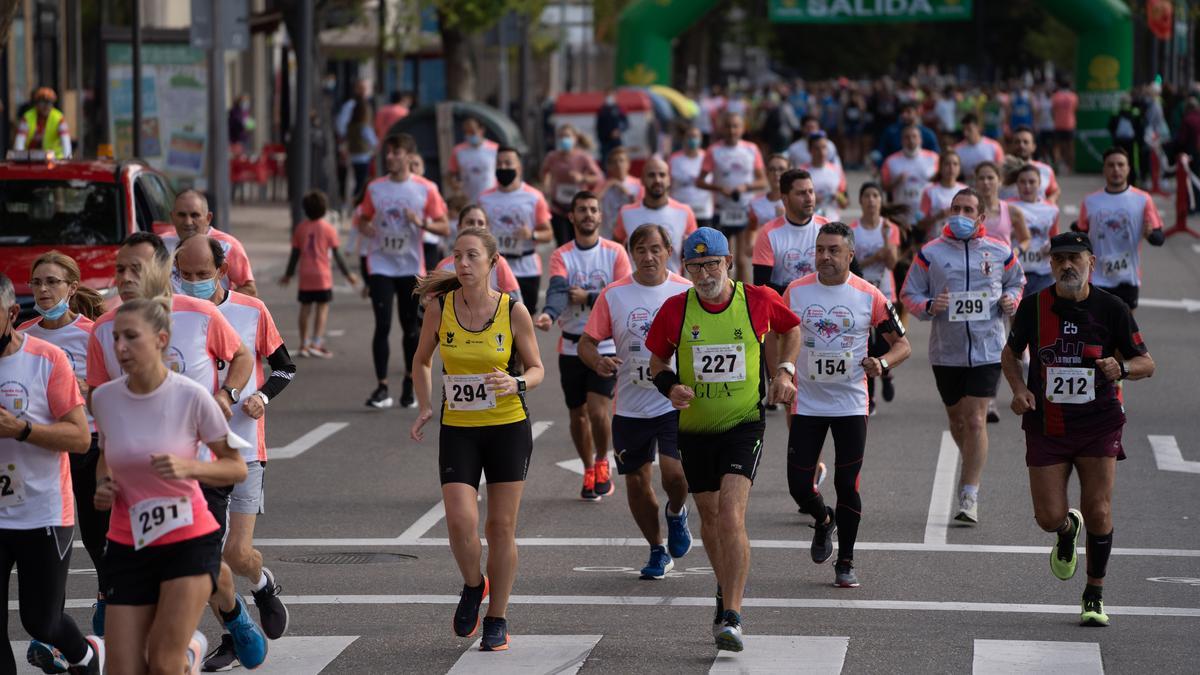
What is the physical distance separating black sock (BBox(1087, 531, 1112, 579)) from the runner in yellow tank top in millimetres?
2492

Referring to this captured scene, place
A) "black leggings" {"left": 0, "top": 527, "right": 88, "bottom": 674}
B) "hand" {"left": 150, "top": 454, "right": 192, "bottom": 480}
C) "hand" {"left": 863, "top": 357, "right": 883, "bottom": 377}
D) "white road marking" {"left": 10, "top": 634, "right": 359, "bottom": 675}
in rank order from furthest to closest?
"hand" {"left": 863, "top": 357, "right": 883, "bottom": 377} < "white road marking" {"left": 10, "top": 634, "right": 359, "bottom": 675} < "black leggings" {"left": 0, "top": 527, "right": 88, "bottom": 674} < "hand" {"left": 150, "top": 454, "right": 192, "bottom": 480}

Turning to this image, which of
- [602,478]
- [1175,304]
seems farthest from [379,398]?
[1175,304]

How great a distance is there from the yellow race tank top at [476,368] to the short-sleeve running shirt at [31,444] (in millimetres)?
1717

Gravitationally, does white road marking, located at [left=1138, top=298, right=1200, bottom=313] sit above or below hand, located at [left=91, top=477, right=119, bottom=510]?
below

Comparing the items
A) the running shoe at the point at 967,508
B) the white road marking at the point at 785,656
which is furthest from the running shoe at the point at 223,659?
the running shoe at the point at 967,508

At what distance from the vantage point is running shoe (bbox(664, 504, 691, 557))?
34.3 ft

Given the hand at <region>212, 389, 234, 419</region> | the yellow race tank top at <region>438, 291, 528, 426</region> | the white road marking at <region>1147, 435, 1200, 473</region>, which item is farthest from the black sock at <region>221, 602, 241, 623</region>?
the white road marking at <region>1147, 435, 1200, 473</region>

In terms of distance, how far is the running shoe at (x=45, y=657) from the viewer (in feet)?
27.0

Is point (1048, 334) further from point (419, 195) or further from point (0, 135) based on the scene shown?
point (0, 135)

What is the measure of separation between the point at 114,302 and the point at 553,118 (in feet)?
93.9

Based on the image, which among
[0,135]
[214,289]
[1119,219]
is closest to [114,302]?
[214,289]

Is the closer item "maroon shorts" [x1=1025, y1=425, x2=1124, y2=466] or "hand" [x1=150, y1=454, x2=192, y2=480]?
"hand" [x1=150, y1=454, x2=192, y2=480]

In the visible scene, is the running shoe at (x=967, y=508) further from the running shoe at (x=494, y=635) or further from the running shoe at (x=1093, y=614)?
the running shoe at (x=494, y=635)

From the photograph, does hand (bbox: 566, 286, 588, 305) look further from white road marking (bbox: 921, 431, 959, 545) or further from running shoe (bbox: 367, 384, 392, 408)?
running shoe (bbox: 367, 384, 392, 408)
